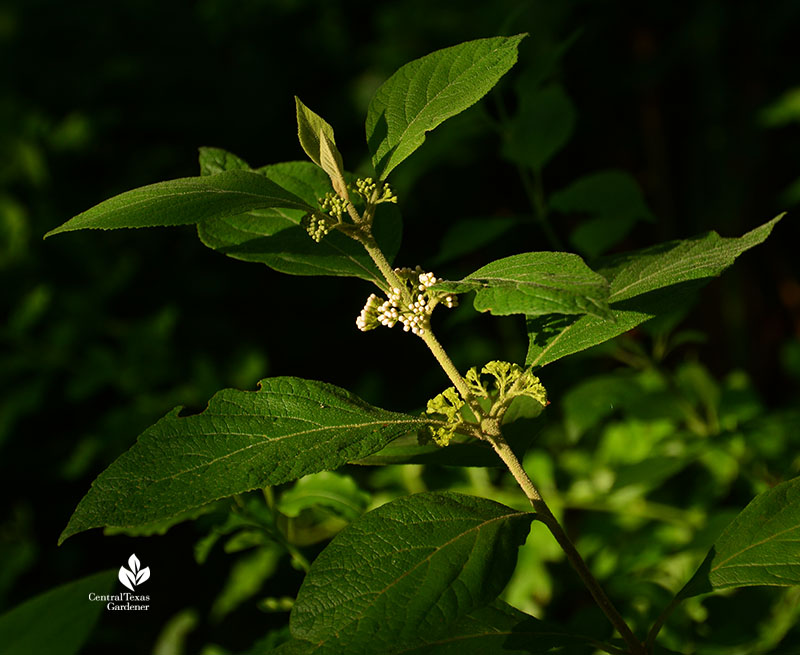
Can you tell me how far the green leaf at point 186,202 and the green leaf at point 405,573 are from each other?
12.0 inches

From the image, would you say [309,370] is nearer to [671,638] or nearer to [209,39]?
[209,39]

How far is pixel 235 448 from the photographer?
0.66 meters

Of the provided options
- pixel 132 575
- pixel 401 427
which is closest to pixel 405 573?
pixel 401 427

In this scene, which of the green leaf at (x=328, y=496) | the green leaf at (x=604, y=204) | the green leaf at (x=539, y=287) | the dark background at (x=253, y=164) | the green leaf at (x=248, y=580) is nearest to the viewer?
the green leaf at (x=539, y=287)

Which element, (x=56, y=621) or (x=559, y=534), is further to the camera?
(x=56, y=621)

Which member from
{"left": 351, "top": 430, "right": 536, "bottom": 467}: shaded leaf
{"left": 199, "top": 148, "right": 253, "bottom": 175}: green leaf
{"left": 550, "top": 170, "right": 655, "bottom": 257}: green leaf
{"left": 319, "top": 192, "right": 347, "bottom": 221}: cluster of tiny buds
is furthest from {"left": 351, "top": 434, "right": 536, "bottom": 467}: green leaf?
{"left": 550, "top": 170, "right": 655, "bottom": 257}: green leaf

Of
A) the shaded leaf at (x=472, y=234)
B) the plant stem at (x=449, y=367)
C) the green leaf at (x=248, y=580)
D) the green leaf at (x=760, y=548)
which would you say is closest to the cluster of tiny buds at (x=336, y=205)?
the plant stem at (x=449, y=367)

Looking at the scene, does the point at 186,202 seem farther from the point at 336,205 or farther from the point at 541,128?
the point at 541,128

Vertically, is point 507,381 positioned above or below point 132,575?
below

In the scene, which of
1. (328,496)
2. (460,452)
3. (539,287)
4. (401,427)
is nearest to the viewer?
(539,287)

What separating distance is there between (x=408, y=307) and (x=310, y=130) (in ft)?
0.66

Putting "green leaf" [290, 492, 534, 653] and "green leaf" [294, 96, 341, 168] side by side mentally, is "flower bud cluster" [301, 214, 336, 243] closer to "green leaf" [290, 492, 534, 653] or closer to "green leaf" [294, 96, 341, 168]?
"green leaf" [294, 96, 341, 168]

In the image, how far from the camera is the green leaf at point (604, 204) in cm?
141

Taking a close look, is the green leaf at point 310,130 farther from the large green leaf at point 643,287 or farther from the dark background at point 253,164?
the dark background at point 253,164
